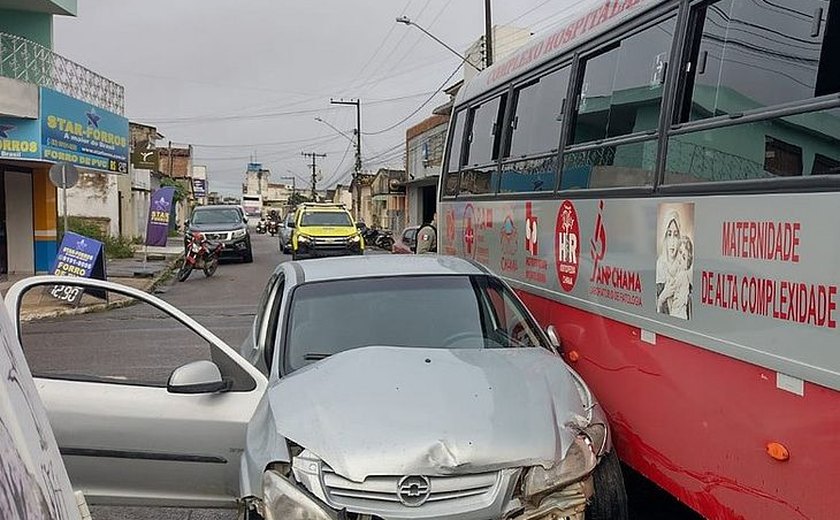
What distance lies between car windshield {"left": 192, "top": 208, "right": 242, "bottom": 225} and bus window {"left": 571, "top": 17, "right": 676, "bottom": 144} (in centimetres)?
2337

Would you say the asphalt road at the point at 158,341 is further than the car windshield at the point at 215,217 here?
No

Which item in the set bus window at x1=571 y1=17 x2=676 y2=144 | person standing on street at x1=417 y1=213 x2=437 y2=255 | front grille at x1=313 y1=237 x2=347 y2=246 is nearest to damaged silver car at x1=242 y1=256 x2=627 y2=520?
bus window at x1=571 y1=17 x2=676 y2=144

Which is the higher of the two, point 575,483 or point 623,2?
point 623,2

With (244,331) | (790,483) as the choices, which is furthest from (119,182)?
(790,483)

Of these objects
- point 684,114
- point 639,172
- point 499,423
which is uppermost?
point 684,114

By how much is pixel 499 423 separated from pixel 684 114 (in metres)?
1.75

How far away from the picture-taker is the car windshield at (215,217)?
88.7ft

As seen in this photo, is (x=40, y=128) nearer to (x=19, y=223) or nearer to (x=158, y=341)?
(x=19, y=223)

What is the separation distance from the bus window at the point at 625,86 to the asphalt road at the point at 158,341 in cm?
242

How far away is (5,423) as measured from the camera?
1.40m

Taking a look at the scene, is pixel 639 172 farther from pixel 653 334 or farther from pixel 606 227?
pixel 653 334

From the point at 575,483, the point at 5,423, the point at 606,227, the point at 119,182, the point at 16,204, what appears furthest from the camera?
the point at 119,182

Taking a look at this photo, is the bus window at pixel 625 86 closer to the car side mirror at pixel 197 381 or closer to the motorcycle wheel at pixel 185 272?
the car side mirror at pixel 197 381

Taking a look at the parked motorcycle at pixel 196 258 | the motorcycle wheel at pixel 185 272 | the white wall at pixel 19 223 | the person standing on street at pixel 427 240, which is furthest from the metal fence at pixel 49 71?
the person standing on street at pixel 427 240
